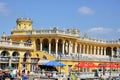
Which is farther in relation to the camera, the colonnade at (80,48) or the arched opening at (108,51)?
the arched opening at (108,51)

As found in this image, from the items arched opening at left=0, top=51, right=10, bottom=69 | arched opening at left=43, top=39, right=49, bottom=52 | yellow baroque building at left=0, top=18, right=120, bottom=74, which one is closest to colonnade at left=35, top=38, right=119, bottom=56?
yellow baroque building at left=0, top=18, right=120, bottom=74

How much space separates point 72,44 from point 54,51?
19.0 feet

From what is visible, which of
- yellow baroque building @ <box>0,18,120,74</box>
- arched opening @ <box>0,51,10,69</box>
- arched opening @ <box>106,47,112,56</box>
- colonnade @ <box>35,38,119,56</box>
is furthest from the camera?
arched opening @ <box>106,47,112,56</box>

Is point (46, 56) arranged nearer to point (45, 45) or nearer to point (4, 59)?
point (45, 45)

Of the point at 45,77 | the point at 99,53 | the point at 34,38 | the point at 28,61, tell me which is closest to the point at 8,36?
the point at 34,38

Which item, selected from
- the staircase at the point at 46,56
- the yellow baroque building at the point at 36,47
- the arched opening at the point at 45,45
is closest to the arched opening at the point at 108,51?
the yellow baroque building at the point at 36,47

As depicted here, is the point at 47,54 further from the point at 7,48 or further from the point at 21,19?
the point at 21,19

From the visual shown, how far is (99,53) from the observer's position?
93.1 m

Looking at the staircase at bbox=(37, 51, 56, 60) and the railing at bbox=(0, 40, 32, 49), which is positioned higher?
the railing at bbox=(0, 40, 32, 49)

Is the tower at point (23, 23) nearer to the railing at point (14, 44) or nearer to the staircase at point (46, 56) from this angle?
the railing at point (14, 44)

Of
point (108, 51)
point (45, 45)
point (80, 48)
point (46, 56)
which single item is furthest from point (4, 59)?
point (108, 51)

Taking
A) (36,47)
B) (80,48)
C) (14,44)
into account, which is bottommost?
(80,48)

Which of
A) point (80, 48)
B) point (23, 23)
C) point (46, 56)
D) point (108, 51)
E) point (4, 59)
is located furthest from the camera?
point (108, 51)

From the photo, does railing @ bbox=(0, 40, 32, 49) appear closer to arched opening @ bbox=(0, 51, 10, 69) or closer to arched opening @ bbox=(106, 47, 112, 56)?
arched opening @ bbox=(0, 51, 10, 69)
